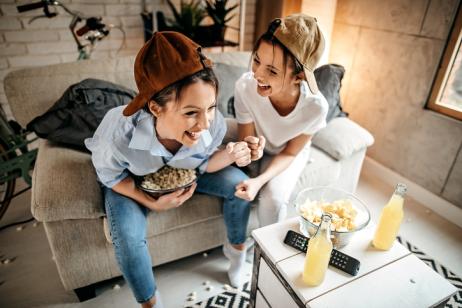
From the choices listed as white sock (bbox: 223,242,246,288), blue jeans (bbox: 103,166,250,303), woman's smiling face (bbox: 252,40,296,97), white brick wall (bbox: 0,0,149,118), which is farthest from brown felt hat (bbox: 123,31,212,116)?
white brick wall (bbox: 0,0,149,118)

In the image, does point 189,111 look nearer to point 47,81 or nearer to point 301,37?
point 301,37

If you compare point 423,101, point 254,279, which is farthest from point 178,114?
point 423,101

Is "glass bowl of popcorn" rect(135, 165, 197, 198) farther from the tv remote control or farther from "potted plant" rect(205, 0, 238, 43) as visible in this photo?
"potted plant" rect(205, 0, 238, 43)

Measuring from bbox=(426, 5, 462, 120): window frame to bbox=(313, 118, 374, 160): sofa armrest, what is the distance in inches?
24.7

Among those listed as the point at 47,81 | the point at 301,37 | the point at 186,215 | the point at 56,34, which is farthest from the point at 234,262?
the point at 56,34

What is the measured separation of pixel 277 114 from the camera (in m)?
1.47

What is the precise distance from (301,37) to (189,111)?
50 cm

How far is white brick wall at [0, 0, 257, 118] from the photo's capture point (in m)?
2.26

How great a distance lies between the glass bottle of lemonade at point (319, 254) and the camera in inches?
35.5

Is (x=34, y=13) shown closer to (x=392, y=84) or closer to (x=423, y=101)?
(x=392, y=84)

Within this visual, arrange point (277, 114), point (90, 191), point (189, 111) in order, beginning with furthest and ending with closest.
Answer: point (277, 114) → point (90, 191) → point (189, 111)

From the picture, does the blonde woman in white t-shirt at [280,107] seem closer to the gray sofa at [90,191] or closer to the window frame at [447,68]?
the gray sofa at [90,191]

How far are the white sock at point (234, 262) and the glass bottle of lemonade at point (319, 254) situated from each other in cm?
60

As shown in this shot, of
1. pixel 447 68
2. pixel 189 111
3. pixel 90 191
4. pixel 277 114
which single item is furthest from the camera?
pixel 447 68
